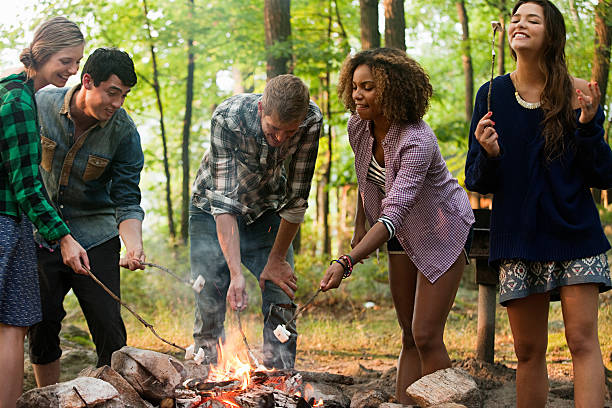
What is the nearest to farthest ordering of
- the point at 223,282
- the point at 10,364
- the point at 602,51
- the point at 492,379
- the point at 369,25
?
the point at 10,364 → the point at 223,282 → the point at 492,379 → the point at 602,51 → the point at 369,25

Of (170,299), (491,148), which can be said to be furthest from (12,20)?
(491,148)

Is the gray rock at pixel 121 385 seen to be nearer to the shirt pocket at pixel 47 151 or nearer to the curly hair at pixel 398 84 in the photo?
the shirt pocket at pixel 47 151

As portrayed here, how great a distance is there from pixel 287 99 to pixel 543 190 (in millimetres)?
1477

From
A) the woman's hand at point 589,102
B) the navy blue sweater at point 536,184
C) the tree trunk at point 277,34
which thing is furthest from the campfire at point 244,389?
the tree trunk at point 277,34

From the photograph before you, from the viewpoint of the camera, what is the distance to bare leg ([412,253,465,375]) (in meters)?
3.41

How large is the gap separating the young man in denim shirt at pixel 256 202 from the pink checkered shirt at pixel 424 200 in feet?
1.89

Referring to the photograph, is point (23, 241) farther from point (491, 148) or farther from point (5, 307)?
point (491, 148)

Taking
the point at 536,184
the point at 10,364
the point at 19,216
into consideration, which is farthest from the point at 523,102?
the point at 10,364

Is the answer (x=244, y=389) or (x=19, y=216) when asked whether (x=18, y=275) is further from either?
(x=244, y=389)

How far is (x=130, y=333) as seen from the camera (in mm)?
7438

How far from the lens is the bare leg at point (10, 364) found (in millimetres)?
2957

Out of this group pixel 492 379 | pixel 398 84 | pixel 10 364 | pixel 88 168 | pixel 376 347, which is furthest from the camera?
pixel 376 347

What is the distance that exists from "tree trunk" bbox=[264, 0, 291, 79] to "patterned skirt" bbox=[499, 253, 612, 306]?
639 cm

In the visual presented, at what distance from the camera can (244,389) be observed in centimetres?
356
